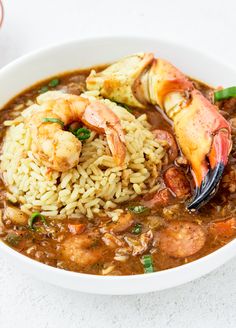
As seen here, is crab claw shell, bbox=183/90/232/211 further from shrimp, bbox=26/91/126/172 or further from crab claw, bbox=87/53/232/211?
shrimp, bbox=26/91/126/172

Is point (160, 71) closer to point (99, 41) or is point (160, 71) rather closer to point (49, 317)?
point (99, 41)

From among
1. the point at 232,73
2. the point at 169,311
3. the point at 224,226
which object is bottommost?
the point at 169,311

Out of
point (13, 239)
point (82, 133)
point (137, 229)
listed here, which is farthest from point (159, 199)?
point (13, 239)

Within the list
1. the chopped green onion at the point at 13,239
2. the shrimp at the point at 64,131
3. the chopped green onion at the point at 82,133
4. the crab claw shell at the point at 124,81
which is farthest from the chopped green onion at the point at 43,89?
the chopped green onion at the point at 13,239

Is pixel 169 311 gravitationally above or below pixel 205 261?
below

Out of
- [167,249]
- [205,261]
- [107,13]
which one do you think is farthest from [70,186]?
[107,13]

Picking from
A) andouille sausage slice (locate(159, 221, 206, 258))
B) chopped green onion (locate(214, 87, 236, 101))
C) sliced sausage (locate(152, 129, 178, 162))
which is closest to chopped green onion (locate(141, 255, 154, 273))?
andouille sausage slice (locate(159, 221, 206, 258))

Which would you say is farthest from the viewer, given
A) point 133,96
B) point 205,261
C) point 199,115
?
point 133,96
